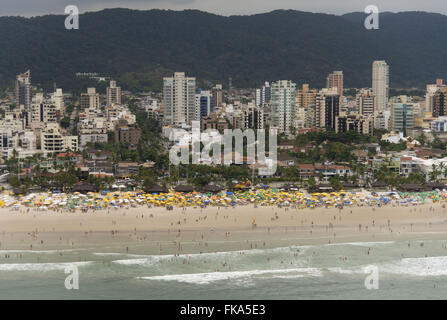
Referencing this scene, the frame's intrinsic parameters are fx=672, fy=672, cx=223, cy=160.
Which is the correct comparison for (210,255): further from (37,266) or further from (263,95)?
(263,95)

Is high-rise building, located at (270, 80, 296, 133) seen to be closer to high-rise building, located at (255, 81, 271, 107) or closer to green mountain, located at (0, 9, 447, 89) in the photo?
high-rise building, located at (255, 81, 271, 107)

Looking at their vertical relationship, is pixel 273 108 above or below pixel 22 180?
above

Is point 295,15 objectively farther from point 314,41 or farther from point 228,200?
point 228,200

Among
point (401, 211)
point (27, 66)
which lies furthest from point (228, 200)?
point (27, 66)

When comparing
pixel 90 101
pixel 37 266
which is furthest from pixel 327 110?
pixel 37 266

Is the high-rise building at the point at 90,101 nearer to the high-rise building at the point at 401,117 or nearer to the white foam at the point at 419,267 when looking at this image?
the high-rise building at the point at 401,117

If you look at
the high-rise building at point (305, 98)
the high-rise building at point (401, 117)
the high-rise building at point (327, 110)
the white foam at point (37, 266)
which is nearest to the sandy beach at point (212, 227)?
the white foam at point (37, 266)
